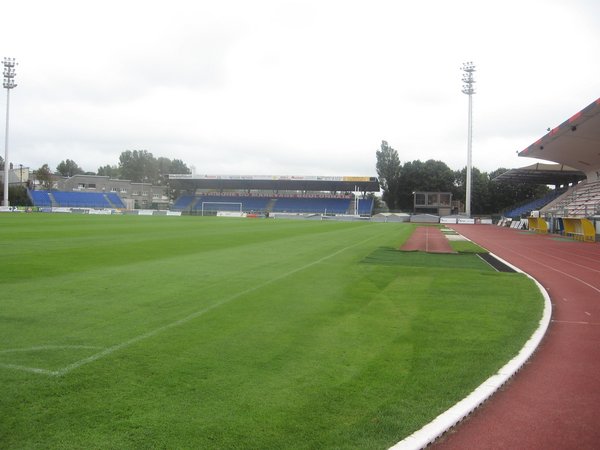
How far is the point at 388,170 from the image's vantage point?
95562mm

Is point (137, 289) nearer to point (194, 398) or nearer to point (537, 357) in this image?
→ point (194, 398)

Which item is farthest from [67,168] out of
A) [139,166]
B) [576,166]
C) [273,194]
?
[576,166]

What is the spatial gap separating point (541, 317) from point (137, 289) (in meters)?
7.36

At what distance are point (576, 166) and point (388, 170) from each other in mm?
49786

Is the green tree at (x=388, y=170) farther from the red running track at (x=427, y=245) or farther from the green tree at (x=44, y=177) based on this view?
the green tree at (x=44, y=177)

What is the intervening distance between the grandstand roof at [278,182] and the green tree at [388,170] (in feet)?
27.3

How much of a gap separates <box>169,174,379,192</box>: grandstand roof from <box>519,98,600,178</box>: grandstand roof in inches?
1393

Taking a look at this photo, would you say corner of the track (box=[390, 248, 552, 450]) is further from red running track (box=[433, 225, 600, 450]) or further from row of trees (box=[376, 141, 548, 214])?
row of trees (box=[376, 141, 548, 214])

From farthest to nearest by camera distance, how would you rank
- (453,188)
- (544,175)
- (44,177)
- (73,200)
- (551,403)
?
(44,177), (453,188), (73,200), (544,175), (551,403)

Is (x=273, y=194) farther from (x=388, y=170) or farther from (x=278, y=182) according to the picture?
(x=388, y=170)

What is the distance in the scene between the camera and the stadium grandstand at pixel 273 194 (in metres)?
83.4

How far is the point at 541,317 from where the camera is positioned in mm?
7949

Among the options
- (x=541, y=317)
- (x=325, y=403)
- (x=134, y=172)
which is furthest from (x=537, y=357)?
(x=134, y=172)

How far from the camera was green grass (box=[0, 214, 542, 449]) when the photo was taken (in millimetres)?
3613
